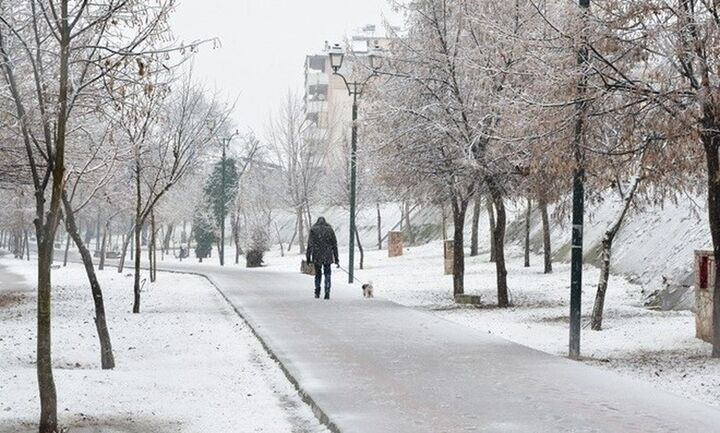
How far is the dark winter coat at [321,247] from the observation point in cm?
2008

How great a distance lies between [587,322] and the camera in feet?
53.2

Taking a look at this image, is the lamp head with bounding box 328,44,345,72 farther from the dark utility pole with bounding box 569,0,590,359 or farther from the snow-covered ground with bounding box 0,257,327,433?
the dark utility pole with bounding box 569,0,590,359

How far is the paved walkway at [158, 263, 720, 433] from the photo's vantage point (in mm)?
7219

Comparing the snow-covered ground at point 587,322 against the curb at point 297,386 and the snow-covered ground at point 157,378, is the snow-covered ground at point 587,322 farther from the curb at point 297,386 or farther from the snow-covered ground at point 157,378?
the snow-covered ground at point 157,378

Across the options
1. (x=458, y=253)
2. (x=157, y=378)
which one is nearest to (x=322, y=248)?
(x=458, y=253)

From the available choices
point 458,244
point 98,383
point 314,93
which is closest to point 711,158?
point 98,383

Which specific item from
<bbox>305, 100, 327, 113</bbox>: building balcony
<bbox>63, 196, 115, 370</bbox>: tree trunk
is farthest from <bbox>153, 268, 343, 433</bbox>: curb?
<bbox>305, 100, 327, 113</bbox>: building balcony

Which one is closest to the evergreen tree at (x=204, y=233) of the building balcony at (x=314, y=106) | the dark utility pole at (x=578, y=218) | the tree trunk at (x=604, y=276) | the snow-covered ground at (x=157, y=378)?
the building balcony at (x=314, y=106)

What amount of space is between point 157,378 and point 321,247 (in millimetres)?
10563

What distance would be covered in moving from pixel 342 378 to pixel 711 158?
5040 mm

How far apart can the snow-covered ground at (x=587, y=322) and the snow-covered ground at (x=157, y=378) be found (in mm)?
4098

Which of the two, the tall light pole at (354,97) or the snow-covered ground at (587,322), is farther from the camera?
the tall light pole at (354,97)

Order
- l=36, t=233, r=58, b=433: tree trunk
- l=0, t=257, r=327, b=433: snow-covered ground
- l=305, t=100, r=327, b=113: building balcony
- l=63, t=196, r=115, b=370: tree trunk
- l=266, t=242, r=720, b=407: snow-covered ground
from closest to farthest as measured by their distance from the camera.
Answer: l=36, t=233, r=58, b=433: tree trunk → l=0, t=257, r=327, b=433: snow-covered ground → l=266, t=242, r=720, b=407: snow-covered ground → l=63, t=196, r=115, b=370: tree trunk → l=305, t=100, r=327, b=113: building balcony

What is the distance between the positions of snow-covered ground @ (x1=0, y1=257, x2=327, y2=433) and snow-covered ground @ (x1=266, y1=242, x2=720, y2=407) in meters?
4.10
